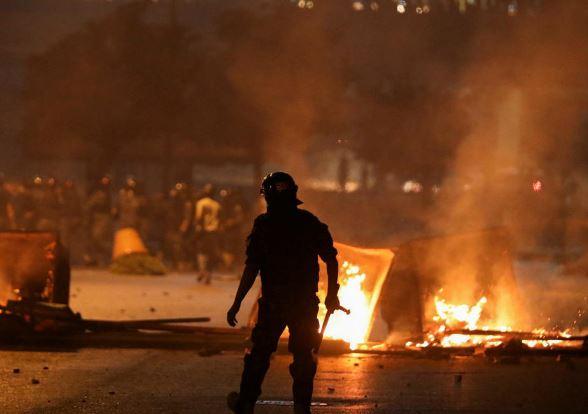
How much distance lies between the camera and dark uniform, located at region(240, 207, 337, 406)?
6.55m

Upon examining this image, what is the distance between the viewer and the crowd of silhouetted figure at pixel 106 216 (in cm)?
2198

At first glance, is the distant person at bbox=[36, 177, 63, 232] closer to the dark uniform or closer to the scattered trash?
the scattered trash

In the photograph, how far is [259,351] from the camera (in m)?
6.54

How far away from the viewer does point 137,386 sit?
824cm

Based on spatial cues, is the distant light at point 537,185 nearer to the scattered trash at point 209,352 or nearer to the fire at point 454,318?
the fire at point 454,318

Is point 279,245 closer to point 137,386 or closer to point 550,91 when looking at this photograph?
point 137,386

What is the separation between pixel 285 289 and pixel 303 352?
0.37 m

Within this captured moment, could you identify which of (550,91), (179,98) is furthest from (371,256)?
(179,98)

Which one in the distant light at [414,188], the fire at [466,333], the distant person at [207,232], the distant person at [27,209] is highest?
the distant light at [414,188]

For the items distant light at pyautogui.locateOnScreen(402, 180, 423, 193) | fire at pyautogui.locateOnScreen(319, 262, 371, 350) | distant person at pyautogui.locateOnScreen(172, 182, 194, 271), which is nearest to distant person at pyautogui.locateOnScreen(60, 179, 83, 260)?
distant person at pyautogui.locateOnScreen(172, 182, 194, 271)

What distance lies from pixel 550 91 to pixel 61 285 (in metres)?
9.16

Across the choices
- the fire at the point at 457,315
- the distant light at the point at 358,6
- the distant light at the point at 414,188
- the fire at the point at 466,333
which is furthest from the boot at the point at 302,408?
the distant light at the point at 414,188

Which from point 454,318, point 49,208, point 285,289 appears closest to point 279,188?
point 285,289

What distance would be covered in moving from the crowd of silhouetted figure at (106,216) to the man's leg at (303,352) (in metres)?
15.0
